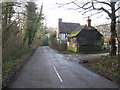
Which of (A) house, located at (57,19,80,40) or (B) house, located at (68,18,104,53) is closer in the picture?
A: (B) house, located at (68,18,104,53)

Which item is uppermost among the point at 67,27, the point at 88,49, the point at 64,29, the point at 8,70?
the point at 67,27

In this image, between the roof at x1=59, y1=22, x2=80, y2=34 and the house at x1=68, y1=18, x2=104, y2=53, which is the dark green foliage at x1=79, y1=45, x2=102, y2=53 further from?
the roof at x1=59, y1=22, x2=80, y2=34

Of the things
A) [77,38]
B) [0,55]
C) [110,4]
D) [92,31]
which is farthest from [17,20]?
[92,31]

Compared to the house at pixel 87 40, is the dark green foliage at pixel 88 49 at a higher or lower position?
lower

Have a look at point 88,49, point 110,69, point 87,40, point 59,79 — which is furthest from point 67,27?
point 59,79

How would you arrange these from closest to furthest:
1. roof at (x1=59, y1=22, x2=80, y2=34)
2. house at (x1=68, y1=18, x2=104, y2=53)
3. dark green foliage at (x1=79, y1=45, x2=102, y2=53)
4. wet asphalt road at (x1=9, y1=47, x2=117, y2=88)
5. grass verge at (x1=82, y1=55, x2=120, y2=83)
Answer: wet asphalt road at (x1=9, y1=47, x2=117, y2=88) < grass verge at (x1=82, y1=55, x2=120, y2=83) < dark green foliage at (x1=79, y1=45, x2=102, y2=53) < house at (x1=68, y1=18, x2=104, y2=53) < roof at (x1=59, y1=22, x2=80, y2=34)

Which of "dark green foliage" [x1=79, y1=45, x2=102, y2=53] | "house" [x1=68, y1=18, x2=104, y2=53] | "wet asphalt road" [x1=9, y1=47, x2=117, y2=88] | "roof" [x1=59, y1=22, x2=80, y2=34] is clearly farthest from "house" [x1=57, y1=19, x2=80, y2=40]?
"wet asphalt road" [x1=9, y1=47, x2=117, y2=88]

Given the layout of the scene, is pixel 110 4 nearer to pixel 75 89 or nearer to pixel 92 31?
pixel 75 89

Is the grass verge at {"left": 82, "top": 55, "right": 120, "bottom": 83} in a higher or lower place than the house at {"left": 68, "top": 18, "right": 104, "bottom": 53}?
lower

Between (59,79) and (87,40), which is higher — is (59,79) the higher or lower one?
the lower one

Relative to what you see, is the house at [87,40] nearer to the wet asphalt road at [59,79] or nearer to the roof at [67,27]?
the wet asphalt road at [59,79]

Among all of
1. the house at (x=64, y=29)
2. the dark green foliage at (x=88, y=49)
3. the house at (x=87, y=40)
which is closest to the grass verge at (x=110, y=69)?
the dark green foliage at (x=88, y=49)

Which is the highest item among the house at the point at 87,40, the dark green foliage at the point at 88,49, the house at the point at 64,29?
the house at the point at 64,29

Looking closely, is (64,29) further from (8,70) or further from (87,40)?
(8,70)
